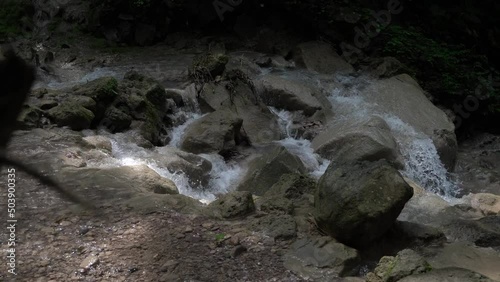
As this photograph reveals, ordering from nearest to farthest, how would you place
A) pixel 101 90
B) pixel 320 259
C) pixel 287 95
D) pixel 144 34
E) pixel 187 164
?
1. pixel 320 259
2. pixel 187 164
3. pixel 101 90
4. pixel 287 95
5. pixel 144 34

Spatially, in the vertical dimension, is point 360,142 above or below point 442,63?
below

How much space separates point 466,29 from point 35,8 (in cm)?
1031

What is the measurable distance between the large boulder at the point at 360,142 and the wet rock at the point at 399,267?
3.36 m

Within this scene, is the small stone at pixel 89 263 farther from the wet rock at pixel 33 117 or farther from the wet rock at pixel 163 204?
the wet rock at pixel 33 117

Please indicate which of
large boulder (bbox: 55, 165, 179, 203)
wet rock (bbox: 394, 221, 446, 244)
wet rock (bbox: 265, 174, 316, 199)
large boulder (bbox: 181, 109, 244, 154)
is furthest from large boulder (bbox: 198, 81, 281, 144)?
wet rock (bbox: 394, 221, 446, 244)

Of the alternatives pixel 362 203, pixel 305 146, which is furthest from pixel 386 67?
pixel 362 203

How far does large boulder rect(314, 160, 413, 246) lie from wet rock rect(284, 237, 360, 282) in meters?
0.13

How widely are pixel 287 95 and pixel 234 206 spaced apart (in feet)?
14.9

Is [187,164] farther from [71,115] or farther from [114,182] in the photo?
[71,115]

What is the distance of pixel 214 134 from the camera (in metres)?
6.95

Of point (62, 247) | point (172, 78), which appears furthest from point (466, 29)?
point (62, 247)

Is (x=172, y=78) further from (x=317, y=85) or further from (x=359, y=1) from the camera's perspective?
(x=359, y=1)

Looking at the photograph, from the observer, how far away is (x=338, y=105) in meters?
8.95

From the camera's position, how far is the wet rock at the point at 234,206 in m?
4.28
